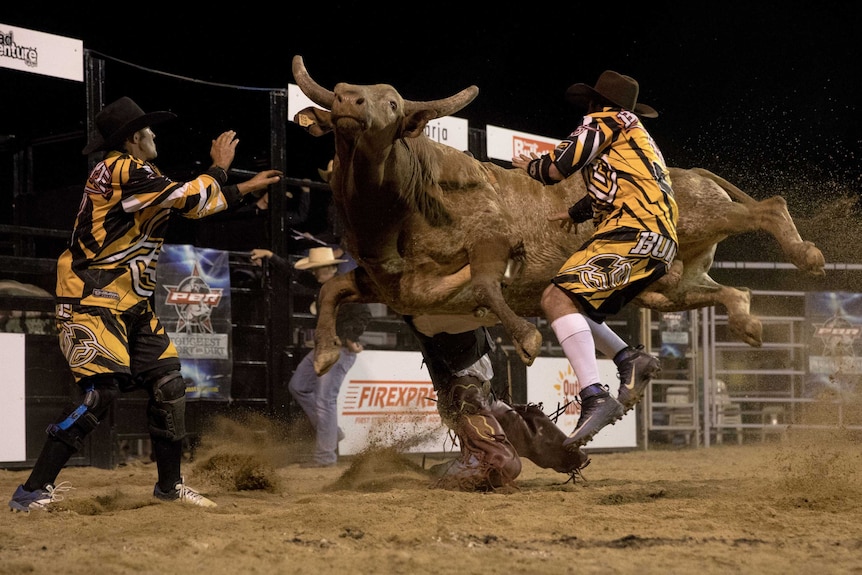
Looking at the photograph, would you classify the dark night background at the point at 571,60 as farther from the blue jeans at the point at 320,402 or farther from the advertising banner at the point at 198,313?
the blue jeans at the point at 320,402

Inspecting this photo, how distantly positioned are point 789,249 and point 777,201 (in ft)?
1.11

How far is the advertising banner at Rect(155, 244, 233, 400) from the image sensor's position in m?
8.03

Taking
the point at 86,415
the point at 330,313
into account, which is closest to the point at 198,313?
the point at 330,313

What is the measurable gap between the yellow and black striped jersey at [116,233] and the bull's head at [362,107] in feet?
2.33

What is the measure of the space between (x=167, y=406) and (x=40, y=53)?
3.79 metres

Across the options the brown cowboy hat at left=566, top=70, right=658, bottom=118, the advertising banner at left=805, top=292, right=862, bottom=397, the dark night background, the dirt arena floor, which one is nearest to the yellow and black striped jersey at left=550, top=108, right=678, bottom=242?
the brown cowboy hat at left=566, top=70, right=658, bottom=118

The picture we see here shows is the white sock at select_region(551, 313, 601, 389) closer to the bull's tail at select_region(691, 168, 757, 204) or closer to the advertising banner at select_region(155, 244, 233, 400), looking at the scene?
the bull's tail at select_region(691, 168, 757, 204)

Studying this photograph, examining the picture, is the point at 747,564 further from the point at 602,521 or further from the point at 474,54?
the point at 474,54

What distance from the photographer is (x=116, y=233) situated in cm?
469

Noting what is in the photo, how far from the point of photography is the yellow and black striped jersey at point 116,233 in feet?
15.2

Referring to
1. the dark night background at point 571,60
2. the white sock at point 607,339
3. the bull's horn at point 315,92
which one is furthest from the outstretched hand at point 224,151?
the dark night background at point 571,60

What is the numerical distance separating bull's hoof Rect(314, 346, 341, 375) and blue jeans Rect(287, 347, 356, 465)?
315 cm

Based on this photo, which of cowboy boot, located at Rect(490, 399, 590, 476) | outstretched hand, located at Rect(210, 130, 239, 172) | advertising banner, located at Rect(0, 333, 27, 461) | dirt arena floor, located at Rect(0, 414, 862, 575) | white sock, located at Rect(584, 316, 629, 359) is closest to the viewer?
dirt arena floor, located at Rect(0, 414, 862, 575)

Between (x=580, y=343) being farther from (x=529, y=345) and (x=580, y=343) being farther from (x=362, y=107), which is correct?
(x=362, y=107)
